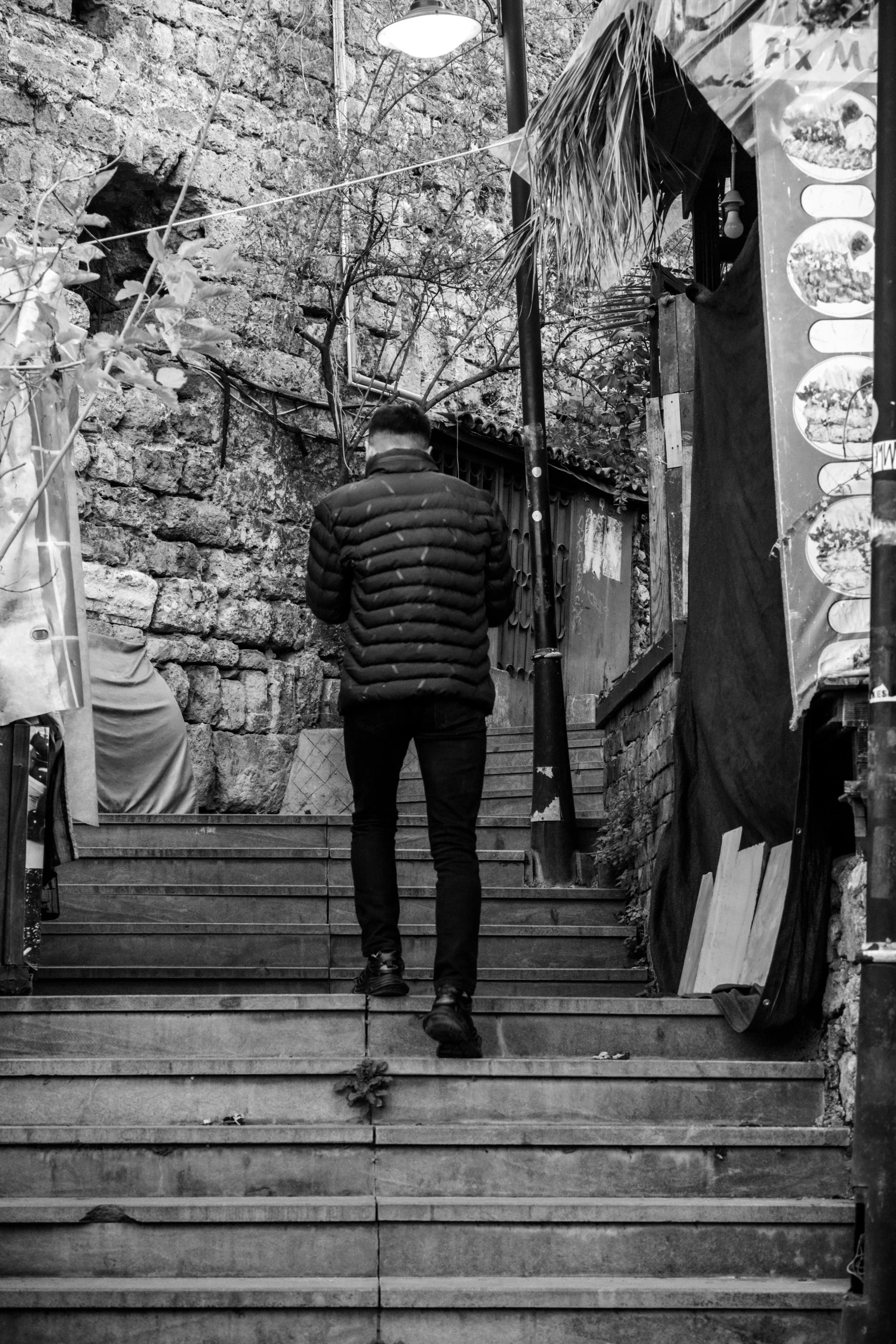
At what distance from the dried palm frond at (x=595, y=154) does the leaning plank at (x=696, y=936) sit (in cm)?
226

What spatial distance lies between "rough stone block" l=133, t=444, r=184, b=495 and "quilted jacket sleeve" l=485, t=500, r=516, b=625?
6461 millimetres

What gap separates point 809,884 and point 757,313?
1.88 metres

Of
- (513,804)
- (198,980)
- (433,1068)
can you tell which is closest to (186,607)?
(513,804)

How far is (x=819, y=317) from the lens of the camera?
4.98 m

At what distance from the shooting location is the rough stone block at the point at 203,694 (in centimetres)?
1113

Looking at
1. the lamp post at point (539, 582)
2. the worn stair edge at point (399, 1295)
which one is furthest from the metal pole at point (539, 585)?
the worn stair edge at point (399, 1295)

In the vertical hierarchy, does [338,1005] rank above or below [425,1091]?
above

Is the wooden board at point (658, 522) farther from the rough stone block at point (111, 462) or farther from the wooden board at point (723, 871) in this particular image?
the rough stone block at point (111, 462)

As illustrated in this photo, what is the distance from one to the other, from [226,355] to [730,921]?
709 centimetres


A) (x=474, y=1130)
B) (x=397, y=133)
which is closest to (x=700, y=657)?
(x=474, y=1130)

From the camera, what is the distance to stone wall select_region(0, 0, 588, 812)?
35.6 feet

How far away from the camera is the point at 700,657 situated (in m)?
6.07

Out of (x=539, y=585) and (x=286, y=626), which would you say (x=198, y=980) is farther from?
(x=286, y=626)

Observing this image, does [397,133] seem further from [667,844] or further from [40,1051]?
[40,1051]
